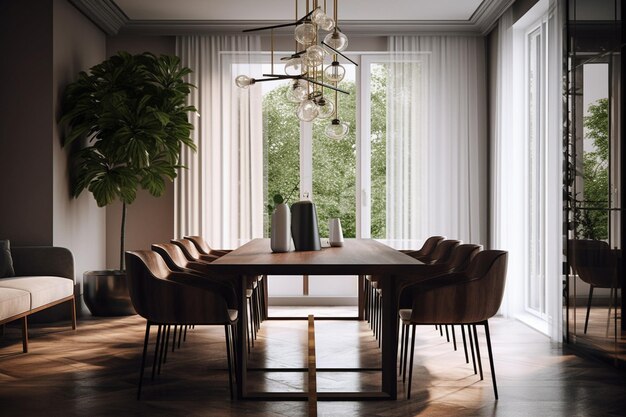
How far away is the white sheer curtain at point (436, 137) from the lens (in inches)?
297

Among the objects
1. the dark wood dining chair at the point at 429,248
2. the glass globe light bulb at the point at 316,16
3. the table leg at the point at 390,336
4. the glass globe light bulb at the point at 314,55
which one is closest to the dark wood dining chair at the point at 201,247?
the dark wood dining chair at the point at 429,248

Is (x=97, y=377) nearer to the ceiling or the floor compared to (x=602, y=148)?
nearer to the floor

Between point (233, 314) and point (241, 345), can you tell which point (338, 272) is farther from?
point (233, 314)

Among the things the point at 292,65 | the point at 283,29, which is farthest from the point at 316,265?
the point at 283,29

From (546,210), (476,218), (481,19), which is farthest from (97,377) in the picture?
(481,19)

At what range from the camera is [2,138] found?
6137 mm

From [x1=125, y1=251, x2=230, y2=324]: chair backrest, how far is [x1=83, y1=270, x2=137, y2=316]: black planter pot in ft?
9.69

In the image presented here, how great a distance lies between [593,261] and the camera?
477cm

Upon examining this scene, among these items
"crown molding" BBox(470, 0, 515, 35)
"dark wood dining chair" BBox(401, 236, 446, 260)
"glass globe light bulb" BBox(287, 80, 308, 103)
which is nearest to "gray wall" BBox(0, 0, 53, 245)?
"glass globe light bulb" BBox(287, 80, 308, 103)

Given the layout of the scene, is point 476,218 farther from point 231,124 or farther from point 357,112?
point 231,124

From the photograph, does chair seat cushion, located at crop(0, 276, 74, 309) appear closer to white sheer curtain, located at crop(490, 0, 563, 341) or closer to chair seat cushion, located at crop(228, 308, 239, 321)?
chair seat cushion, located at crop(228, 308, 239, 321)

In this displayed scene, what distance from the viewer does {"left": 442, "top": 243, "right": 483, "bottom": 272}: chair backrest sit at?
4500 mm

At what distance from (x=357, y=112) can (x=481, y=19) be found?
1.63m

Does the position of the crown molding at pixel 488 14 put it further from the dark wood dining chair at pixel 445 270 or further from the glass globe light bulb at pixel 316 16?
the dark wood dining chair at pixel 445 270
